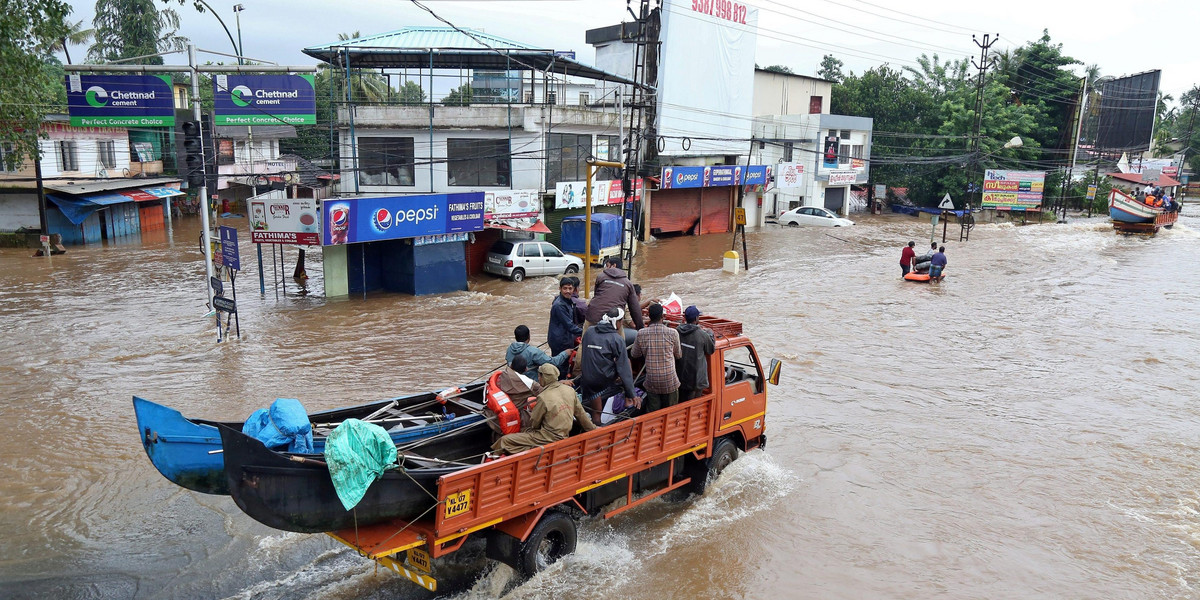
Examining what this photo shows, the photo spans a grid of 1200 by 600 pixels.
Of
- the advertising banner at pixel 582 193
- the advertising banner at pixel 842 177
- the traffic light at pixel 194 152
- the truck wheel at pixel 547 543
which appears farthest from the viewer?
the advertising banner at pixel 842 177

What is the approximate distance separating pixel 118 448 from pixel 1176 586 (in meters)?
12.0

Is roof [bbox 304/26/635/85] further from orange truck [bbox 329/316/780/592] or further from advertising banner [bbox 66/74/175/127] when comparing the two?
orange truck [bbox 329/316/780/592]

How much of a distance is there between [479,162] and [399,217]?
646 cm

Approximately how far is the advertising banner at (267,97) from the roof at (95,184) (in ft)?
32.4

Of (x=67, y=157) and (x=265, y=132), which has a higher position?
(x=265, y=132)

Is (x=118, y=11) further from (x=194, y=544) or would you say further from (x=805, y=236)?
(x=194, y=544)

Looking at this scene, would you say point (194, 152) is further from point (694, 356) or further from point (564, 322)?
point (694, 356)

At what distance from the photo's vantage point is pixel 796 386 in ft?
45.5

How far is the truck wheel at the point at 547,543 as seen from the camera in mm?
6762

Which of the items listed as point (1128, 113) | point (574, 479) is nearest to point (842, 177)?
point (1128, 113)

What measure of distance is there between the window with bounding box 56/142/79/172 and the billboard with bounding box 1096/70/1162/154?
208 feet

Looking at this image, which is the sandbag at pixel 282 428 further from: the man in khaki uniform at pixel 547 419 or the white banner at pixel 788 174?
the white banner at pixel 788 174

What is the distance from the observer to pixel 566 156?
2762 cm

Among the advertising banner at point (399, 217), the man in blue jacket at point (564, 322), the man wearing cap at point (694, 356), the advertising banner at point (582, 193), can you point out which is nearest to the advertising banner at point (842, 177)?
the advertising banner at point (582, 193)
